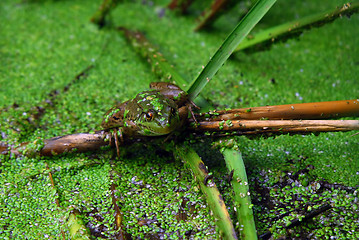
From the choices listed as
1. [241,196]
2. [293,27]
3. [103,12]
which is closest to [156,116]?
[241,196]

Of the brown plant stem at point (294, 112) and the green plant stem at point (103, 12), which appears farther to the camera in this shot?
the green plant stem at point (103, 12)

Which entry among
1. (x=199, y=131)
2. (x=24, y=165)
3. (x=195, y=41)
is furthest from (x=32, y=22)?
(x=199, y=131)

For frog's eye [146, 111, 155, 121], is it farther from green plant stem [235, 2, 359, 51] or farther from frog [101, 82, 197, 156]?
green plant stem [235, 2, 359, 51]

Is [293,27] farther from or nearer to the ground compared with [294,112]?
farther from the ground

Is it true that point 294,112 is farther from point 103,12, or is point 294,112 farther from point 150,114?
point 103,12

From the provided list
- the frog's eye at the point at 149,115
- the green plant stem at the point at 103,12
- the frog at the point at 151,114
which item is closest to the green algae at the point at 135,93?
the green plant stem at the point at 103,12

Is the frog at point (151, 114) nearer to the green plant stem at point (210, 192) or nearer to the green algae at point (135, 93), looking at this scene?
the green plant stem at point (210, 192)

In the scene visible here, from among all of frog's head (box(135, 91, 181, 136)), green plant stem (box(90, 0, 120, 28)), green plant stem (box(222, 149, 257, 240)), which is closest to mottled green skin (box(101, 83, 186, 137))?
frog's head (box(135, 91, 181, 136))
